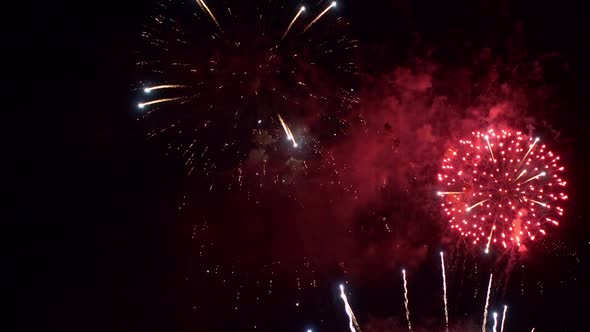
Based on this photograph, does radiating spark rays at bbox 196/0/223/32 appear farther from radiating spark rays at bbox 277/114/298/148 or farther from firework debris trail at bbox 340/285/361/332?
firework debris trail at bbox 340/285/361/332

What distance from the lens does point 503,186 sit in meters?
7.86

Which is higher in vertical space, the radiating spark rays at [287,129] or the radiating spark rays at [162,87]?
the radiating spark rays at [162,87]

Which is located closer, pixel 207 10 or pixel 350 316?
pixel 207 10

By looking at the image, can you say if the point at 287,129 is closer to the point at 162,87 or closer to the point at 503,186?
the point at 162,87

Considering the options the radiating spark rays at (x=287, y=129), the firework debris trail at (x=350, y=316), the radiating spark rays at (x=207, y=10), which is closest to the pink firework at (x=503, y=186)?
the radiating spark rays at (x=287, y=129)

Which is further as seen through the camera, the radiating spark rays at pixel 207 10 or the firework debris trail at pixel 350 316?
the firework debris trail at pixel 350 316

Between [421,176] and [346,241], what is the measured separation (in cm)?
255

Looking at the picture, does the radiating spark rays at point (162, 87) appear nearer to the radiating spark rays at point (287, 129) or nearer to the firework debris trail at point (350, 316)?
the radiating spark rays at point (287, 129)

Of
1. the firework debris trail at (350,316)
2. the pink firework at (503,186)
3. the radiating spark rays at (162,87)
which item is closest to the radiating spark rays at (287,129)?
the radiating spark rays at (162,87)

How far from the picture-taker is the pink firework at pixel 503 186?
7668 millimetres

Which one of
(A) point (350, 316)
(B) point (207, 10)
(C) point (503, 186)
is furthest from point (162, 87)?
(A) point (350, 316)

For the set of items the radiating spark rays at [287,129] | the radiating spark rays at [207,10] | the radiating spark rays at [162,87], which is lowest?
the radiating spark rays at [287,129]

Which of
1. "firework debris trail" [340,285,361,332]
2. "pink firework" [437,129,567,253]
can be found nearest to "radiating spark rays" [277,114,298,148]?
"pink firework" [437,129,567,253]

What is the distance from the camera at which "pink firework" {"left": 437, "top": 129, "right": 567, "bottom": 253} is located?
7668 mm
